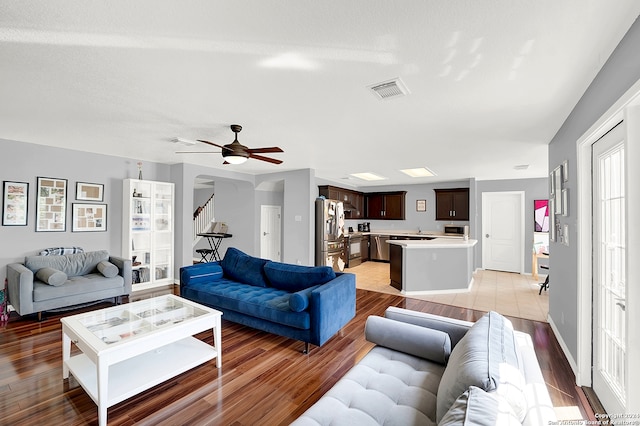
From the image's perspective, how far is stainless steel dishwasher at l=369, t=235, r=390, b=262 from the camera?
877 cm

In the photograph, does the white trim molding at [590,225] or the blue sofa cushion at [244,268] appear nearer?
the white trim molding at [590,225]

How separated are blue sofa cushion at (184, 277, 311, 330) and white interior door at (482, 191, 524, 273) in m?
6.38

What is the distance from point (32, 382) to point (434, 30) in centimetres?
400

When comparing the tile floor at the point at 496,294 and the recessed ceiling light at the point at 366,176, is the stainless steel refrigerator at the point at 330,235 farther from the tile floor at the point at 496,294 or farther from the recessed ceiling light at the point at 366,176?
the recessed ceiling light at the point at 366,176

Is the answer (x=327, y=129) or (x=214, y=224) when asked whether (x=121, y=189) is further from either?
(x=327, y=129)

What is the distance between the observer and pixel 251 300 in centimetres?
335

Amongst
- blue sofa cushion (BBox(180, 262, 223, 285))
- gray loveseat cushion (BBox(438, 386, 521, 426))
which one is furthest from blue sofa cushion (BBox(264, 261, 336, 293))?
gray loveseat cushion (BBox(438, 386, 521, 426))

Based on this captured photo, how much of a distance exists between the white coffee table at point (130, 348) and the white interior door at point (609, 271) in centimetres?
308

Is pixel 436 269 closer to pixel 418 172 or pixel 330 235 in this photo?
pixel 418 172

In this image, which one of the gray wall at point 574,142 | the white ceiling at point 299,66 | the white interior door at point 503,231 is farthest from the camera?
the white interior door at point 503,231

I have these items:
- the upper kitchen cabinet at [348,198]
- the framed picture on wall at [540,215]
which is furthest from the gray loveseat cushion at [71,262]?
the framed picture on wall at [540,215]

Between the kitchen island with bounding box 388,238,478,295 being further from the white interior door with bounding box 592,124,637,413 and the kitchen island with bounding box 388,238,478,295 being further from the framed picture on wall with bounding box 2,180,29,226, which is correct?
the framed picture on wall with bounding box 2,180,29,226

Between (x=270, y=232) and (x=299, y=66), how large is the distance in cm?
614

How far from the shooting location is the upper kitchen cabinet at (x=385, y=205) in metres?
8.99
